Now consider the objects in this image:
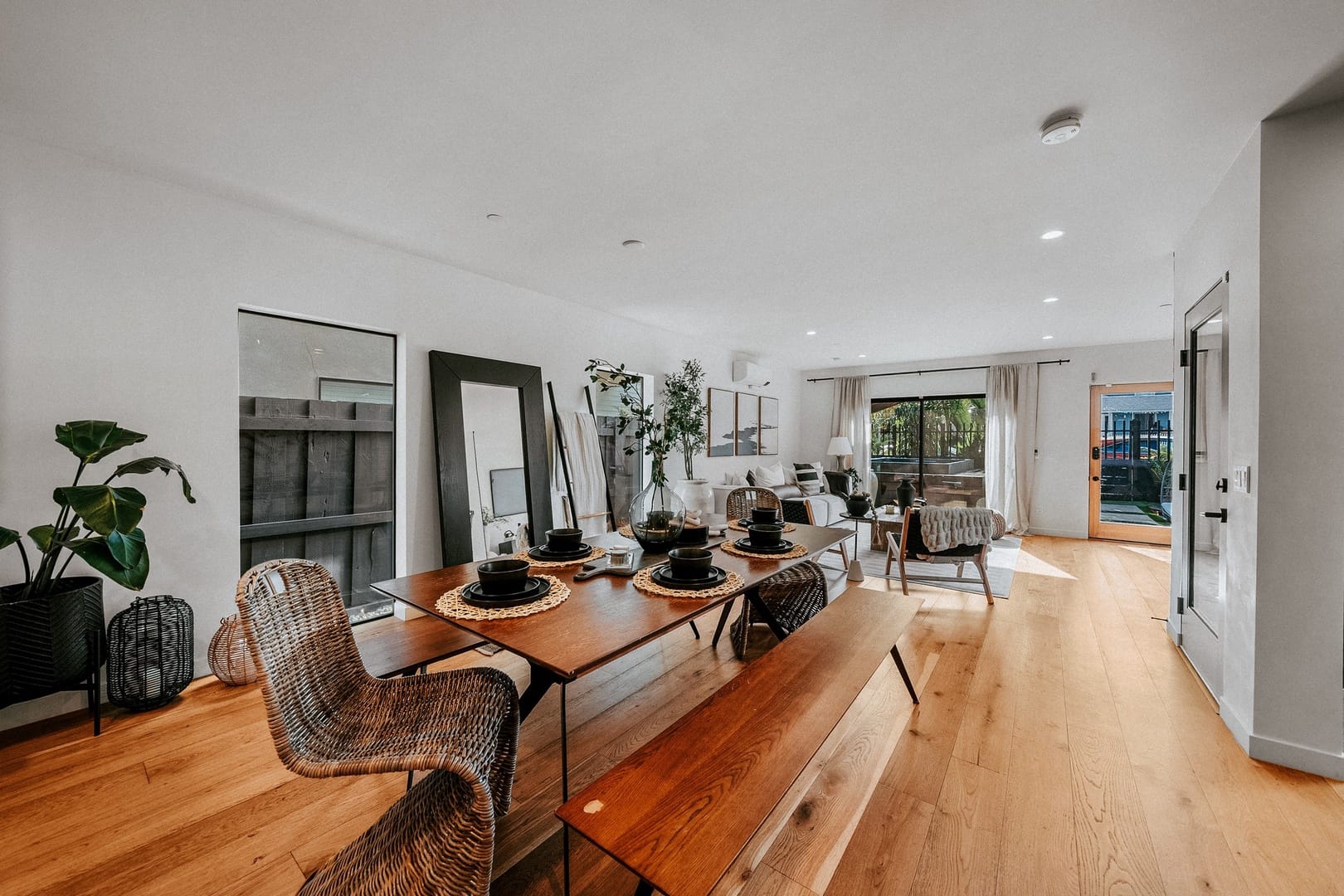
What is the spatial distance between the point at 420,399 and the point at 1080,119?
369 centimetres

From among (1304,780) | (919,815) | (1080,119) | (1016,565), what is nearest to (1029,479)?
(1016,565)

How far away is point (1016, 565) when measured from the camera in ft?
16.8

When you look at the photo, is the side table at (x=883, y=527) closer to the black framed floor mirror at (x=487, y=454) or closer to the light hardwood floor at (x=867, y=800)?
the light hardwood floor at (x=867, y=800)

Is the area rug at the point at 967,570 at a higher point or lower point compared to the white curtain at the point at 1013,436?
lower

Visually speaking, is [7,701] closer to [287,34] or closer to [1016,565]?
[287,34]

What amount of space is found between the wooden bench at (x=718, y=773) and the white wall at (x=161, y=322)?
103 inches

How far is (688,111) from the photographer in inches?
77.5

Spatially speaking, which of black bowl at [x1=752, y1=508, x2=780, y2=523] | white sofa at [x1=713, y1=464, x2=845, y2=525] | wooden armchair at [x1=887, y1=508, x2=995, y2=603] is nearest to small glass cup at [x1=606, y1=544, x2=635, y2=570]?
black bowl at [x1=752, y1=508, x2=780, y2=523]

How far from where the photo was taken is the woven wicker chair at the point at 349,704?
46.4 inches

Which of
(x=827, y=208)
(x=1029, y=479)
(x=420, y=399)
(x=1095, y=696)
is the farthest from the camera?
(x=1029, y=479)

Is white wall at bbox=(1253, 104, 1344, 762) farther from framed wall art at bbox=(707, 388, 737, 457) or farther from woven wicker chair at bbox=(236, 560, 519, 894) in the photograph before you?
framed wall art at bbox=(707, 388, 737, 457)

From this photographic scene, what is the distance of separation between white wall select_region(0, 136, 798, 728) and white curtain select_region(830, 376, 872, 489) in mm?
6332

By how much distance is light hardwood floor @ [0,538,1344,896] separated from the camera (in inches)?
58.0

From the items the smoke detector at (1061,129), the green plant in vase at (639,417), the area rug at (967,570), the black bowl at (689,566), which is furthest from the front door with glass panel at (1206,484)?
the green plant in vase at (639,417)
